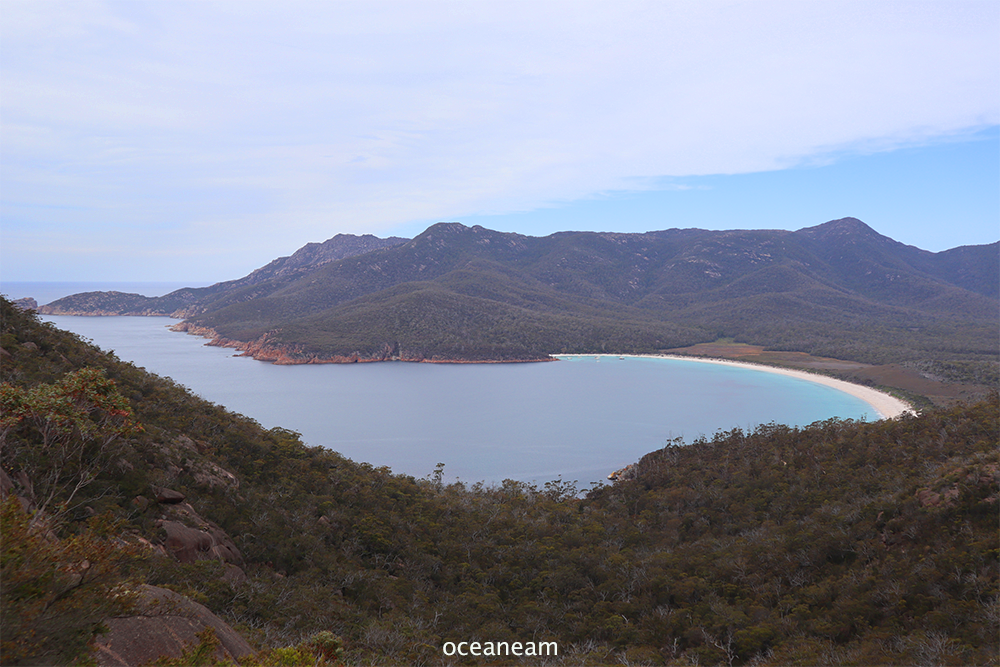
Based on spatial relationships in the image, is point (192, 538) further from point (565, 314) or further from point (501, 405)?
point (565, 314)

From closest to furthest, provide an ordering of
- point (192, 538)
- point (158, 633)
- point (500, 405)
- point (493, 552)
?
point (158, 633) → point (192, 538) → point (493, 552) → point (500, 405)

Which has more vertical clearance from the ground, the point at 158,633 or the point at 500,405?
the point at 158,633

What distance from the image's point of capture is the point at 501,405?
71.4 meters

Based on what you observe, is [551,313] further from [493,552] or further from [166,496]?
[166,496]

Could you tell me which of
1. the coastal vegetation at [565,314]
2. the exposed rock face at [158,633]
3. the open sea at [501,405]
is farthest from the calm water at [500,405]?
the exposed rock face at [158,633]

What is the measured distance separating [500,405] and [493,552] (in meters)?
52.4

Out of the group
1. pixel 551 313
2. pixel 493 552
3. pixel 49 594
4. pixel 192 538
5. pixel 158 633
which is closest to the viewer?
pixel 49 594

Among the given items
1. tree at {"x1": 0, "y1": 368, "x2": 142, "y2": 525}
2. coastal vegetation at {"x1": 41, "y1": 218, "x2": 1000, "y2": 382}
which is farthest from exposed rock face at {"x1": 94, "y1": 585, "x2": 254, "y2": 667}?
coastal vegetation at {"x1": 41, "y1": 218, "x2": 1000, "y2": 382}

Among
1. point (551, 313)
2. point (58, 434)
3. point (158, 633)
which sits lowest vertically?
point (158, 633)

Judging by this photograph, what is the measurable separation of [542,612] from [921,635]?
29.8ft

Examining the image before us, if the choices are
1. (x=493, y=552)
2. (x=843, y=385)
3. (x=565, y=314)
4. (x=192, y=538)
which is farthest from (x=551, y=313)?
(x=192, y=538)

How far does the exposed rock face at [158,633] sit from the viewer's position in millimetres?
5691

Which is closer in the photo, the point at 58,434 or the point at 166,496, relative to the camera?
the point at 58,434

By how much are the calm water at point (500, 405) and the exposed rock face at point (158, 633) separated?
119ft
